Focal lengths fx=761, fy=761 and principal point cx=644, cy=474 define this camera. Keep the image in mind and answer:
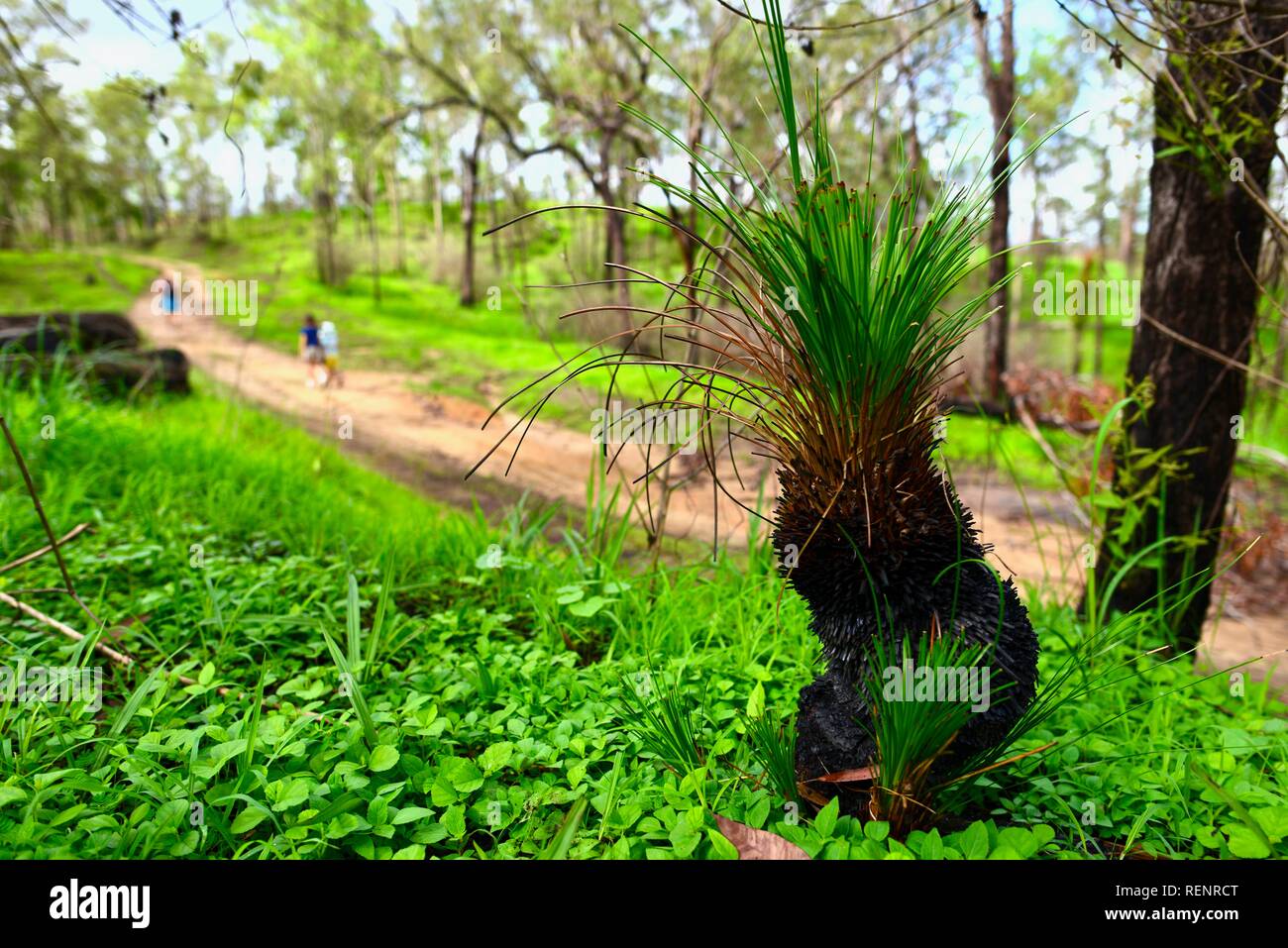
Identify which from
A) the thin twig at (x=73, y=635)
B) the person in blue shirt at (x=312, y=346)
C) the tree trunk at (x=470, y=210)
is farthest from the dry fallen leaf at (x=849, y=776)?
the tree trunk at (x=470, y=210)

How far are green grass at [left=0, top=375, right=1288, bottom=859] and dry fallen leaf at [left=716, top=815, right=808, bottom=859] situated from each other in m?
0.04

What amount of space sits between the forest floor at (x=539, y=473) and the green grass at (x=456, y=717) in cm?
75

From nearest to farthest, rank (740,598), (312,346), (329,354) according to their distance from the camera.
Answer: (740,598) → (329,354) → (312,346)

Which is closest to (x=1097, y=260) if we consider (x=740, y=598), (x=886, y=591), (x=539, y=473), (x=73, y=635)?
(x=539, y=473)

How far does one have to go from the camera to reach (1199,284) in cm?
283

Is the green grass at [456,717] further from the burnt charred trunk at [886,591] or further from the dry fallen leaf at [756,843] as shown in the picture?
the burnt charred trunk at [886,591]

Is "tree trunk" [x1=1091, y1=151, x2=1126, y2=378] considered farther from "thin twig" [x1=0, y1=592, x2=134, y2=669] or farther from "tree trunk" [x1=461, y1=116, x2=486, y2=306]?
"tree trunk" [x1=461, y1=116, x2=486, y2=306]

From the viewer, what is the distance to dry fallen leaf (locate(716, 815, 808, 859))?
1.39 meters

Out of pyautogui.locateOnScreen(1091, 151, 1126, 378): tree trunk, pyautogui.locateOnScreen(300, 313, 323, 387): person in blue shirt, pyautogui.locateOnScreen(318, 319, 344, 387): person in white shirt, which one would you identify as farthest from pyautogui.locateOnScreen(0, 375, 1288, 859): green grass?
pyautogui.locateOnScreen(1091, 151, 1126, 378): tree trunk

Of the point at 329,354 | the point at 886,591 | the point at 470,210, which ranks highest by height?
the point at 470,210

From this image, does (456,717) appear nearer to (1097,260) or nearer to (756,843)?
(756,843)

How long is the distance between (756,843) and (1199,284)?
2718mm

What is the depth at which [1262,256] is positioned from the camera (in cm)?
316

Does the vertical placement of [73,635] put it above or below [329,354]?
below
